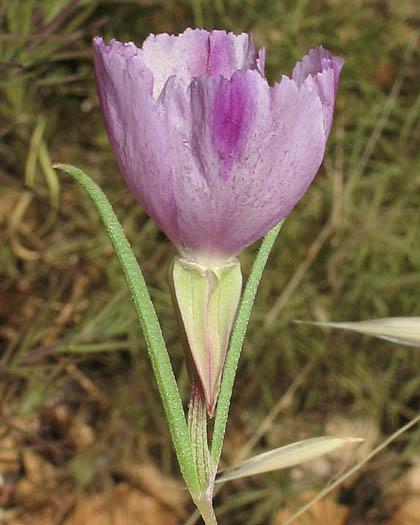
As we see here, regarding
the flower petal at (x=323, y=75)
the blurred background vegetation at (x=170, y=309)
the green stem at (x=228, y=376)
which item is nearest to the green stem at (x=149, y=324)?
the green stem at (x=228, y=376)

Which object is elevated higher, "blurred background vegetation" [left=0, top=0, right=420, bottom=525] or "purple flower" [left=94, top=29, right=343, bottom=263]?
"purple flower" [left=94, top=29, right=343, bottom=263]

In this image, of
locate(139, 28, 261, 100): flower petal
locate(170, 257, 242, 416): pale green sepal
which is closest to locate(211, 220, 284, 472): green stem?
locate(170, 257, 242, 416): pale green sepal

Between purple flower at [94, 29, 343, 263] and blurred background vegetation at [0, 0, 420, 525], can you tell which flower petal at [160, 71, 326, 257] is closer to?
purple flower at [94, 29, 343, 263]

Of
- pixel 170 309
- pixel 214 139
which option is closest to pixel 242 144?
pixel 214 139

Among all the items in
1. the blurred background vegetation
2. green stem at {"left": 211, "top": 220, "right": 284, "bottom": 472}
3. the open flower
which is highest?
the open flower

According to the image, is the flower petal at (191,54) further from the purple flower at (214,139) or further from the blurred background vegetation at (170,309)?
the blurred background vegetation at (170,309)

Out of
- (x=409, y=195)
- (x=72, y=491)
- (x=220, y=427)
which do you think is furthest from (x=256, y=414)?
(x=220, y=427)

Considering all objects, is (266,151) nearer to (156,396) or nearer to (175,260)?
(175,260)
